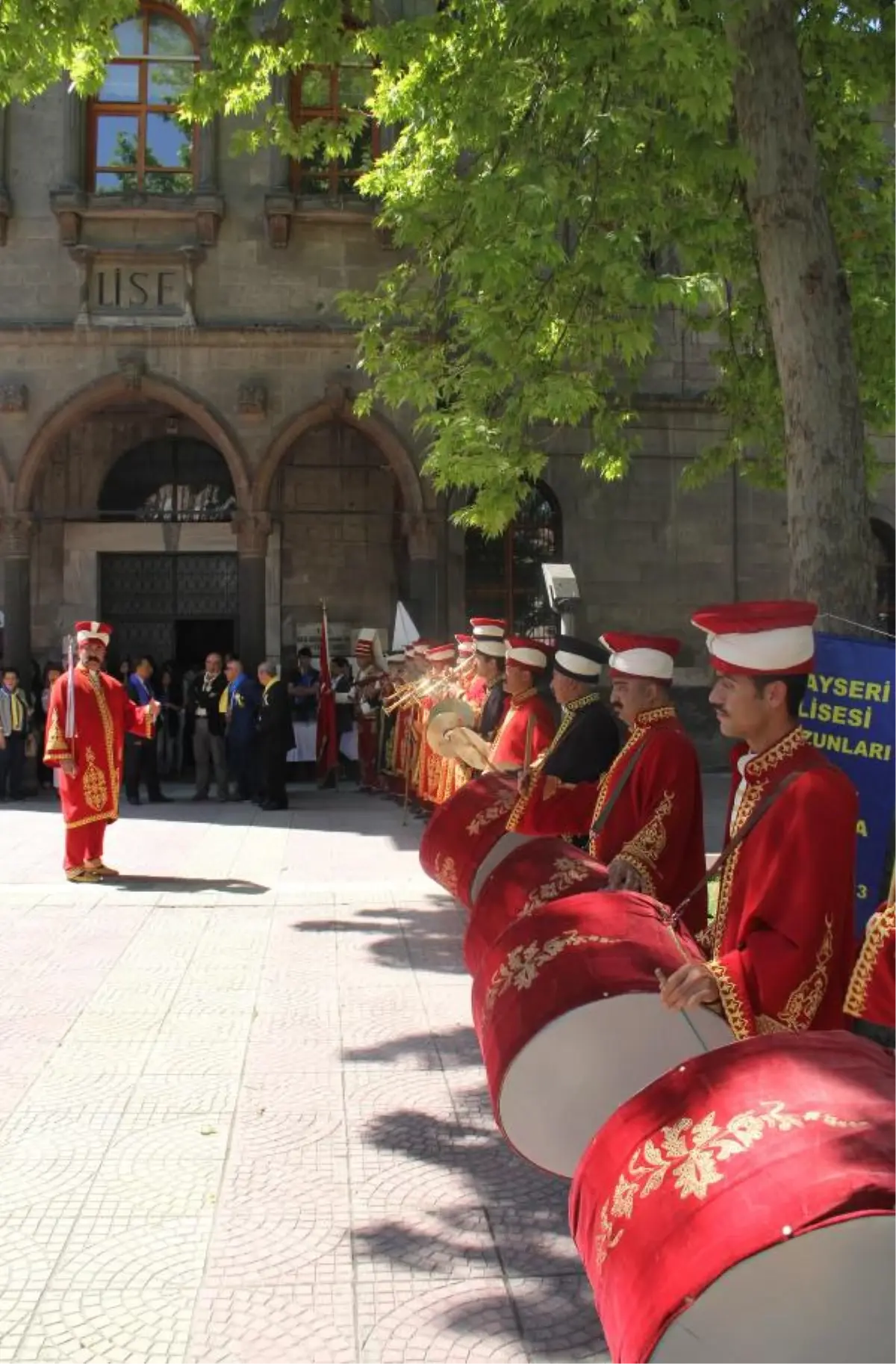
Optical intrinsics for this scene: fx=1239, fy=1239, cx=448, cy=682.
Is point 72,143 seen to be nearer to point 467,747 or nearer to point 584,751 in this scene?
→ point 467,747

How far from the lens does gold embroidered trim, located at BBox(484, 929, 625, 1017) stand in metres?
3.38

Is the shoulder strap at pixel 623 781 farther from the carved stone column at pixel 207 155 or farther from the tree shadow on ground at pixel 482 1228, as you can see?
the carved stone column at pixel 207 155

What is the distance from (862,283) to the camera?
984 centimetres

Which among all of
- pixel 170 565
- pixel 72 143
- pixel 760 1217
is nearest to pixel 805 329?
pixel 760 1217

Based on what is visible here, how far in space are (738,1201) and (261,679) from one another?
1471 cm

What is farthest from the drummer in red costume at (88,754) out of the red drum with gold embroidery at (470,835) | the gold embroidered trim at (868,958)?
the gold embroidered trim at (868,958)

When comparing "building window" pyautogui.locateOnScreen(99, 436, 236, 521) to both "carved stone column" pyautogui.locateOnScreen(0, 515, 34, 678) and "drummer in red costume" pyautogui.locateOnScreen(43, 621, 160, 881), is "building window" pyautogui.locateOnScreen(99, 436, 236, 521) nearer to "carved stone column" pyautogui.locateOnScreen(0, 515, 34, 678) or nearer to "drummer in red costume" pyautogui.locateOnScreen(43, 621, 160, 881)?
"carved stone column" pyautogui.locateOnScreen(0, 515, 34, 678)

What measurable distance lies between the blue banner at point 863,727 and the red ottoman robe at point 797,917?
1.68 metres

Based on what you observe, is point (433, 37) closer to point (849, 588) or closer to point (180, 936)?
point (849, 588)

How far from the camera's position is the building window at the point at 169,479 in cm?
2120

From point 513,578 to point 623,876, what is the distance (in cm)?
1589

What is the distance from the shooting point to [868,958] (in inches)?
102

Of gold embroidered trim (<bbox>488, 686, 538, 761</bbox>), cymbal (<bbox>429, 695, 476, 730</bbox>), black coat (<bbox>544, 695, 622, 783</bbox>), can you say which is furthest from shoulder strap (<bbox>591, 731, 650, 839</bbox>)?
cymbal (<bbox>429, 695, 476, 730</bbox>)

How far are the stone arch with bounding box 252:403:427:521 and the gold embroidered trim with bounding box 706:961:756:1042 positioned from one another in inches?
624
